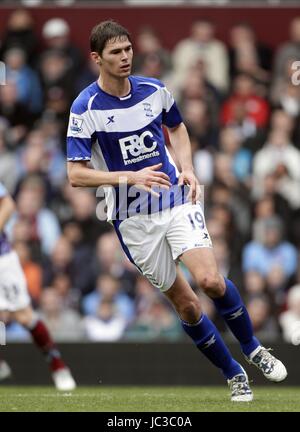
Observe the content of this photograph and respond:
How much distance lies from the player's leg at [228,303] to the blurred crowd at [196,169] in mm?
4671

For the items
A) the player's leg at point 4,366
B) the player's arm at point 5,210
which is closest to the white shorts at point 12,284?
the player's arm at point 5,210

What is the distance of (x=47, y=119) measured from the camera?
649 inches

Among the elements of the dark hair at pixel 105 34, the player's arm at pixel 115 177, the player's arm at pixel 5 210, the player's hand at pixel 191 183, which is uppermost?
the dark hair at pixel 105 34

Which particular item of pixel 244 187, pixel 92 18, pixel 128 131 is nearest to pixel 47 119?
pixel 92 18

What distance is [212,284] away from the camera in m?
8.59

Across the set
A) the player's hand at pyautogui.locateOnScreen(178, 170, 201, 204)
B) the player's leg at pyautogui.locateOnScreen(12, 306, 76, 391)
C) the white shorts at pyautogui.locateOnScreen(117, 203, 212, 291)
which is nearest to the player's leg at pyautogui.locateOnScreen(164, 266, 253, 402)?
the white shorts at pyautogui.locateOnScreen(117, 203, 212, 291)

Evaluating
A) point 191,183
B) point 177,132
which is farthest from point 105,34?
point 191,183

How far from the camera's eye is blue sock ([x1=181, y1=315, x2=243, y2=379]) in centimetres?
893

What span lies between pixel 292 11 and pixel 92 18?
281 cm

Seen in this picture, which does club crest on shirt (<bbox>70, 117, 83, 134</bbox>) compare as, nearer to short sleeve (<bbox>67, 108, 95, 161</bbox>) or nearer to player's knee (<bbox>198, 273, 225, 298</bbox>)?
short sleeve (<bbox>67, 108, 95, 161</bbox>)

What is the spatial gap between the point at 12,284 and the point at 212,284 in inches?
168

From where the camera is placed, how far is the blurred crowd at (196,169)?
1430cm

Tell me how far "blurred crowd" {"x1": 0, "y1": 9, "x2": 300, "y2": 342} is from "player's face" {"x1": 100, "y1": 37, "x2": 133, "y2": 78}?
5521mm

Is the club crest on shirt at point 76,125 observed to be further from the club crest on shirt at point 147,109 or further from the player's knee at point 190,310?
the player's knee at point 190,310
